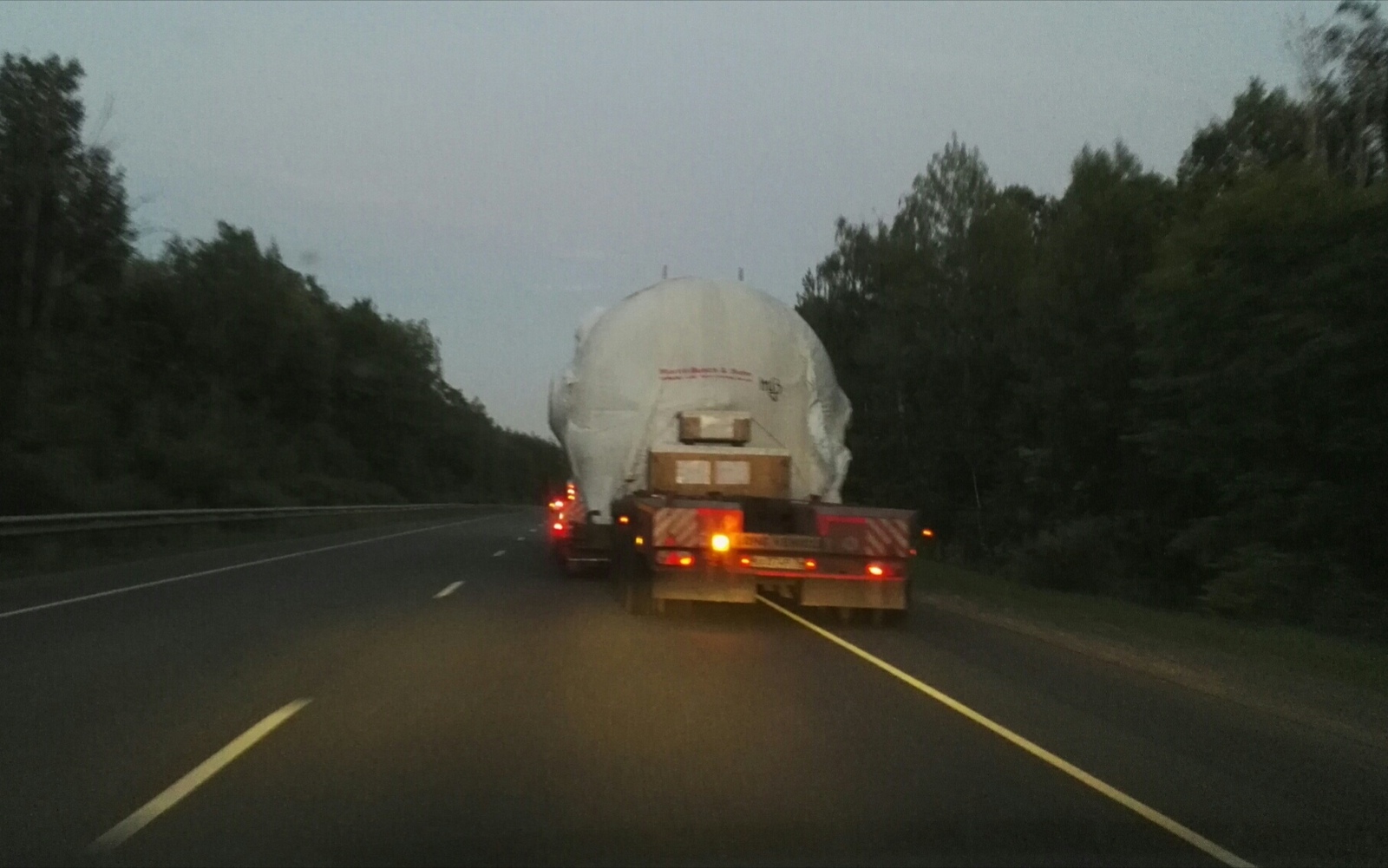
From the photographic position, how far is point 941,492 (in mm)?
48094

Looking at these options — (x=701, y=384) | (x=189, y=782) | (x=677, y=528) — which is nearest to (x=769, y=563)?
(x=677, y=528)

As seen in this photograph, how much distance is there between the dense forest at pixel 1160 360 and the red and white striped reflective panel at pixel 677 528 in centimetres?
1009

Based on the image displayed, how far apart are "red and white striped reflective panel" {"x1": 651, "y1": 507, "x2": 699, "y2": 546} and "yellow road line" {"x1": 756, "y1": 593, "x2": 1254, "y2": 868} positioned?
2665 mm

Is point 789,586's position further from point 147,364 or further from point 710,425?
point 147,364

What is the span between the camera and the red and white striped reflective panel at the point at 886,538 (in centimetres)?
1591

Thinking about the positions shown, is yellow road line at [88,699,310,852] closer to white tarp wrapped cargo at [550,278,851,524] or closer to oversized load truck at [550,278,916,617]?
oversized load truck at [550,278,916,617]

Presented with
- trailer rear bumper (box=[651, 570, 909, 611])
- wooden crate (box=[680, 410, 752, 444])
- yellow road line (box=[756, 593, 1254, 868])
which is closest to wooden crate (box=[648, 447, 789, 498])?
wooden crate (box=[680, 410, 752, 444])

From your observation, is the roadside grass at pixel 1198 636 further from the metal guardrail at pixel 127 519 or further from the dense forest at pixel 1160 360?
the metal guardrail at pixel 127 519

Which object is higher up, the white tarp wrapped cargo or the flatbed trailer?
the white tarp wrapped cargo

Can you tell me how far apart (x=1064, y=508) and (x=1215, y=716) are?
29.7m

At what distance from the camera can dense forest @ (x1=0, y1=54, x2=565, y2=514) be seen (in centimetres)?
3475

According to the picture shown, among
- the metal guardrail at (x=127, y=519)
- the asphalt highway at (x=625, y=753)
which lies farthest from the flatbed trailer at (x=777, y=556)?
the metal guardrail at (x=127, y=519)

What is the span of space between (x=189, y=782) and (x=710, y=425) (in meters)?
10.9

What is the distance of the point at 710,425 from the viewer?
18.0 meters
